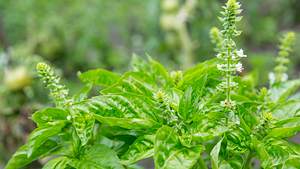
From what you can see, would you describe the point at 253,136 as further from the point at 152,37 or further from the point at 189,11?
the point at 152,37

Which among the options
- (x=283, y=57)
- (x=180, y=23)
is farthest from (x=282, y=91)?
(x=180, y=23)

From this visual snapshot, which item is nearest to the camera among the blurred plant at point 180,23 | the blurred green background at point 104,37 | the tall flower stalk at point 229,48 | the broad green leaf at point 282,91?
the tall flower stalk at point 229,48

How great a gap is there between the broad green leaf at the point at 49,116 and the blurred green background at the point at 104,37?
4.17ft

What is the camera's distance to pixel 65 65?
9.46ft

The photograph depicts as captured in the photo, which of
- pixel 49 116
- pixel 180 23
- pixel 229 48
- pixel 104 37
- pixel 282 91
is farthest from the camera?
pixel 104 37

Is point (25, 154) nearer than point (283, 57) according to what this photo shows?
Yes

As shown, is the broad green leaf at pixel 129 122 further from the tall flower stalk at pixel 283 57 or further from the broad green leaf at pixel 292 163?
the tall flower stalk at pixel 283 57

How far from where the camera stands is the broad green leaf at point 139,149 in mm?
736

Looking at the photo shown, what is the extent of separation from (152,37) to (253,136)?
81.4 inches

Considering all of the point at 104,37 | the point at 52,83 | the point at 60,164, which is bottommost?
the point at 60,164

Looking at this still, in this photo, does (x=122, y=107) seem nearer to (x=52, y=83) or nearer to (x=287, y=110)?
(x=52, y=83)

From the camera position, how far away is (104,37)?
2.99 m

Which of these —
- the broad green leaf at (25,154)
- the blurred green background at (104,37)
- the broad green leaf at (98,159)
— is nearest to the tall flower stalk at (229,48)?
the broad green leaf at (98,159)

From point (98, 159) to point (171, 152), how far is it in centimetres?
12
